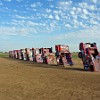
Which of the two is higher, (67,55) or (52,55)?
(52,55)

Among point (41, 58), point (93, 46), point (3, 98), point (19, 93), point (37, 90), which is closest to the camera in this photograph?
point (3, 98)

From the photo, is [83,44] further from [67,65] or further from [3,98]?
[3,98]

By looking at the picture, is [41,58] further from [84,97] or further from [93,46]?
[84,97]

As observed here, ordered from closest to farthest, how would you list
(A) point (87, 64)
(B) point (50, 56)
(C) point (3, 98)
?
(C) point (3, 98) → (A) point (87, 64) → (B) point (50, 56)

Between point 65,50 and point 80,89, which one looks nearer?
point 80,89

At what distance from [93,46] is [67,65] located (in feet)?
18.4

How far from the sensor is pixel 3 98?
11.5m

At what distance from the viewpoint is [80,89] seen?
13703mm

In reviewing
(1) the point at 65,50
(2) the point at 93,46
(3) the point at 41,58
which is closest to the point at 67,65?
(1) the point at 65,50

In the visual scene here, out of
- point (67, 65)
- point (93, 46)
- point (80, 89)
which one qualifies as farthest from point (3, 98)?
point (67, 65)

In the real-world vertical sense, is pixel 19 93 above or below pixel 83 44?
below

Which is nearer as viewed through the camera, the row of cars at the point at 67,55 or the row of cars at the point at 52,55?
the row of cars at the point at 67,55

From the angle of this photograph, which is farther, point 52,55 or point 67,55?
point 52,55

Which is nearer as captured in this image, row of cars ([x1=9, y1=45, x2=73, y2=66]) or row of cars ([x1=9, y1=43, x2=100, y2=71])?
row of cars ([x1=9, y1=43, x2=100, y2=71])
